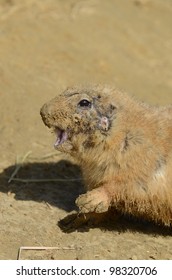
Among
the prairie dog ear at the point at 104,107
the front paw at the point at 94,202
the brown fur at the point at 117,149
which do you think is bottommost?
the front paw at the point at 94,202

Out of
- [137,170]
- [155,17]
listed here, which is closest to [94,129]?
[137,170]

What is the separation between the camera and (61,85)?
347 inches

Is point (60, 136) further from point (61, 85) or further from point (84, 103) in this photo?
point (61, 85)

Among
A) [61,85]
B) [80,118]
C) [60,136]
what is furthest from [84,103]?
[61,85]

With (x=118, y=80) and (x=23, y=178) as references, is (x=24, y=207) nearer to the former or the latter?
(x=23, y=178)

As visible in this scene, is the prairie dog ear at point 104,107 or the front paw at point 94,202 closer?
the front paw at point 94,202

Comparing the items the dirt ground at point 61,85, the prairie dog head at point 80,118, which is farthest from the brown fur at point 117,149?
the dirt ground at point 61,85

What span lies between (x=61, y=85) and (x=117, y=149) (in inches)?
116

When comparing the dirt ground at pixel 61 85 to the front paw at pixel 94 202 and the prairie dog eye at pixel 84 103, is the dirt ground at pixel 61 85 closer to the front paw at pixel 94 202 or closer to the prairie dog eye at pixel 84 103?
the front paw at pixel 94 202

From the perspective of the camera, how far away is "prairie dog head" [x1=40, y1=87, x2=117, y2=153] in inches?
240

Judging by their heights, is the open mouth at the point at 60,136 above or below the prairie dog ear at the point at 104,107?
below

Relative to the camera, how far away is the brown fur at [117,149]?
5930 millimetres

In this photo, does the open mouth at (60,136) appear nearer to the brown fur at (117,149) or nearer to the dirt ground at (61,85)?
the brown fur at (117,149)

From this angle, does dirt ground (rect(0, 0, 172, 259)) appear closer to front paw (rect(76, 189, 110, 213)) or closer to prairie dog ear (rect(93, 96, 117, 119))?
front paw (rect(76, 189, 110, 213))
